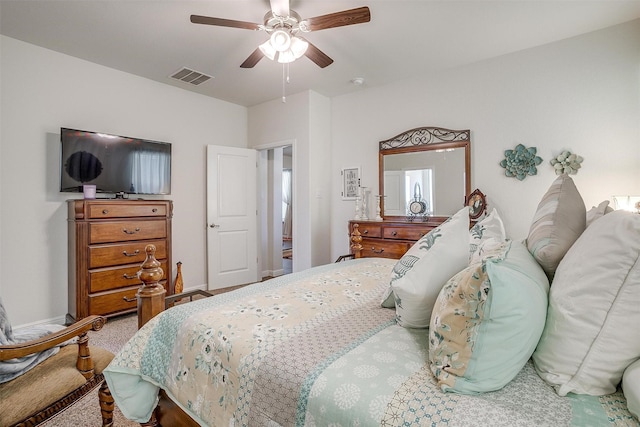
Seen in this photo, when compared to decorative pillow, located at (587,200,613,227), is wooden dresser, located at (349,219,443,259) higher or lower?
lower

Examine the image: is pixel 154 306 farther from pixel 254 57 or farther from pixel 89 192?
pixel 89 192

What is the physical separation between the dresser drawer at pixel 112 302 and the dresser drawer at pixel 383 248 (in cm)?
246

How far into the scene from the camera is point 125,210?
3096 millimetres

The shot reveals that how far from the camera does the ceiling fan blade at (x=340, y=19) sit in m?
1.97

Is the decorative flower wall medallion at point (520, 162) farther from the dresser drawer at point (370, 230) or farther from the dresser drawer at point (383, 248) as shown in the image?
the dresser drawer at point (370, 230)

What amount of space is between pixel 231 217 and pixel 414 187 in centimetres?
254

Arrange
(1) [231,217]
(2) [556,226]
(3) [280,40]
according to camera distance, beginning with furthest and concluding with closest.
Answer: (1) [231,217]
(3) [280,40]
(2) [556,226]

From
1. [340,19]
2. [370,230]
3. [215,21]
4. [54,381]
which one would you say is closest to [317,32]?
[340,19]

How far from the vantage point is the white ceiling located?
237 centimetres

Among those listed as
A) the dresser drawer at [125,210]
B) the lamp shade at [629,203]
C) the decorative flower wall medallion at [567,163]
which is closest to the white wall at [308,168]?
the dresser drawer at [125,210]

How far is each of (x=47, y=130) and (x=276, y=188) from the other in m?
3.02

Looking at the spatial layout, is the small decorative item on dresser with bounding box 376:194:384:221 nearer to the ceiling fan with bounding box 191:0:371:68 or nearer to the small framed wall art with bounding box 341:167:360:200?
the small framed wall art with bounding box 341:167:360:200

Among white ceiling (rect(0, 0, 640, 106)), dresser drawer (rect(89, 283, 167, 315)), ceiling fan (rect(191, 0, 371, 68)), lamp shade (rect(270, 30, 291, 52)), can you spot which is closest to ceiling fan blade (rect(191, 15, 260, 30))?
ceiling fan (rect(191, 0, 371, 68))

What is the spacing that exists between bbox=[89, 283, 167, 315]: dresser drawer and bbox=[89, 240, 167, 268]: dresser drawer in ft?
0.94
